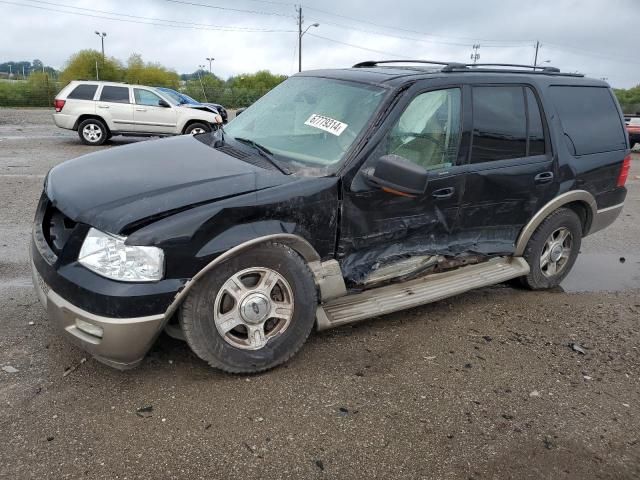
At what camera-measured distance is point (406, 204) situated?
373 cm

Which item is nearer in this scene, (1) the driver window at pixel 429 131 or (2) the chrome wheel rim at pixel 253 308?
(2) the chrome wheel rim at pixel 253 308

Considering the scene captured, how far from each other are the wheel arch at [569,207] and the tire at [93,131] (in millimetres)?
13315

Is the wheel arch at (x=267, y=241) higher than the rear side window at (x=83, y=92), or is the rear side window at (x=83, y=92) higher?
the rear side window at (x=83, y=92)

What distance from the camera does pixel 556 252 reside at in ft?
16.3

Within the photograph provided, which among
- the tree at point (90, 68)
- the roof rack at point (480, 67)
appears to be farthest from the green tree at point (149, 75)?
the roof rack at point (480, 67)

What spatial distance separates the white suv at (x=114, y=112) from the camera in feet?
49.1

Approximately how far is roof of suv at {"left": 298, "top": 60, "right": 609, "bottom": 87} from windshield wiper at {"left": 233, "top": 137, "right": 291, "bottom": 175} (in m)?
0.85

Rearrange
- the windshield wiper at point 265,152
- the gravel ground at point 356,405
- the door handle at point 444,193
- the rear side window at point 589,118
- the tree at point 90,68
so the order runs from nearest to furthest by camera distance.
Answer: the gravel ground at point 356,405, the windshield wiper at point 265,152, the door handle at point 444,193, the rear side window at point 589,118, the tree at point 90,68

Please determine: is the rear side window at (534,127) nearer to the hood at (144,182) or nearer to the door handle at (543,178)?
the door handle at (543,178)

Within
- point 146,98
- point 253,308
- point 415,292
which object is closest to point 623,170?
point 415,292

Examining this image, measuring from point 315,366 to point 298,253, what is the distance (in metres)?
0.72

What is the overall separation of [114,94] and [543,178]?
13526 mm

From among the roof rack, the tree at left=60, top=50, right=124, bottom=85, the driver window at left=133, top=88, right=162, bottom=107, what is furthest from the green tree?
the roof rack

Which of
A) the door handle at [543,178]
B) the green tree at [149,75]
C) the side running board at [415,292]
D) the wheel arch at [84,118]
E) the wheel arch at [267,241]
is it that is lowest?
the side running board at [415,292]
